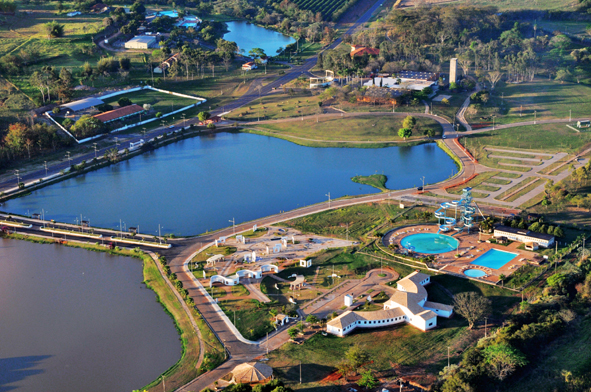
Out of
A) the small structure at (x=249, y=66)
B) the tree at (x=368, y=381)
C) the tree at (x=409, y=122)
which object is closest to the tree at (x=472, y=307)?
the tree at (x=368, y=381)

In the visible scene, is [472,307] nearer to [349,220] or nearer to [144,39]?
[349,220]

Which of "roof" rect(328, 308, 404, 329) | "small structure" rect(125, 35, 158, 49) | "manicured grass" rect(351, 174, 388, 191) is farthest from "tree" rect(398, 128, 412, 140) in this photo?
"small structure" rect(125, 35, 158, 49)

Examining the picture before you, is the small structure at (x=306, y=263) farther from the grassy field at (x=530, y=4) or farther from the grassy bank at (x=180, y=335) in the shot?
the grassy field at (x=530, y=4)

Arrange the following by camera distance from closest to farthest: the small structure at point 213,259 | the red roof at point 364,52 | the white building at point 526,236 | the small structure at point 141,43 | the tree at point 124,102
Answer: the small structure at point 213,259 < the white building at point 526,236 < the tree at point 124,102 < the red roof at point 364,52 < the small structure at point 141,43

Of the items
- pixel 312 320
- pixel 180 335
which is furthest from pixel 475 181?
pixel 180 335

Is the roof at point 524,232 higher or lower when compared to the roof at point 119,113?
lower

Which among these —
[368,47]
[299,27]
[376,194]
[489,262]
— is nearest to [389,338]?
[489,262]
